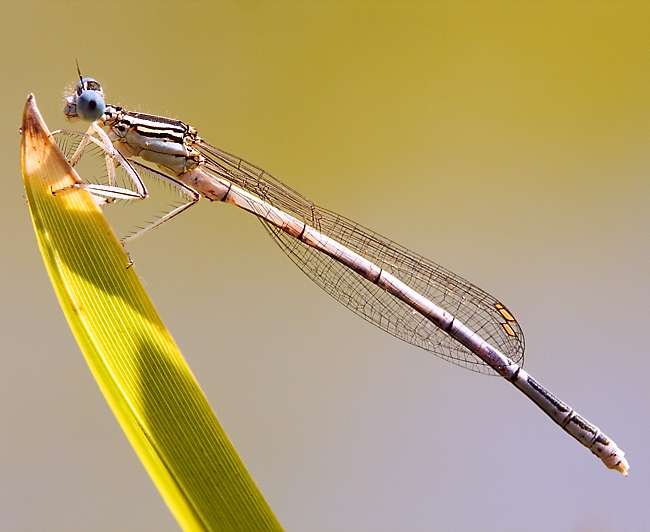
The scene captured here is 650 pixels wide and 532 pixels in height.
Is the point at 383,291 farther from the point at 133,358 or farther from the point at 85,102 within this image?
the point at 133,358

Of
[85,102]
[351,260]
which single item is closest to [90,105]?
[85,102]

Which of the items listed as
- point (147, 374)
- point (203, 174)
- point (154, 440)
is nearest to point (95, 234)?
point (147, 374)

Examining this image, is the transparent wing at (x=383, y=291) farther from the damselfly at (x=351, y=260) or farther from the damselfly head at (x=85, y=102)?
the damselfly head at (x=85, y=102)

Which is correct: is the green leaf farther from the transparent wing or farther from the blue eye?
the transparent wing

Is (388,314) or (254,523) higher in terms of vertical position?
(388,314)

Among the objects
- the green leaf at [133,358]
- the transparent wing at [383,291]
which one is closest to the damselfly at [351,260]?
the transparent wing at [383,291]

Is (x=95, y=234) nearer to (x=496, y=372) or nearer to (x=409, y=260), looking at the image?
(x=409, y=260)
